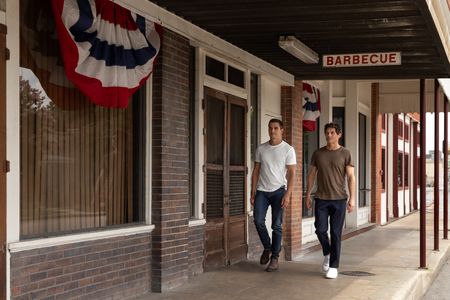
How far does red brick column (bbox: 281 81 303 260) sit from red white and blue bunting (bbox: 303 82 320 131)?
3.16 ft

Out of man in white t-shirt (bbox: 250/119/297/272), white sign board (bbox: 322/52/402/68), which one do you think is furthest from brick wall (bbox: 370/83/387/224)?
man in white t-shirt (bbox: 250/119/297/272)

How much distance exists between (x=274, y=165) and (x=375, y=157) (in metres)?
9.69

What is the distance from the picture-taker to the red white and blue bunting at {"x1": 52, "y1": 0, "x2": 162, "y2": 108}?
5.40 m

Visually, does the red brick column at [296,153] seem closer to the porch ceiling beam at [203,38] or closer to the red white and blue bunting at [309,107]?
the porch ceiling beam at [203,38]

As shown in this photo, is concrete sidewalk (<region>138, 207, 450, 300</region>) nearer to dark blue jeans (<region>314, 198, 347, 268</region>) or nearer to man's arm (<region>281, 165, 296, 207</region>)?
dark blue jeans (<region>314, 198, 347, 268</region>)

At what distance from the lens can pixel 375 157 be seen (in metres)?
17.2

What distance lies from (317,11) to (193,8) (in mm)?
1285

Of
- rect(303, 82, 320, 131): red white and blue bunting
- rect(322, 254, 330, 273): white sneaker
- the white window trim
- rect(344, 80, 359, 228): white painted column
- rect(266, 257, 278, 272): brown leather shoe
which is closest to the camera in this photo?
the white window trim

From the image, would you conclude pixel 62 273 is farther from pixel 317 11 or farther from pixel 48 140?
pixel 317 11

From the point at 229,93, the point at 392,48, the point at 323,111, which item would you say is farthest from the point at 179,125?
the point at 323,111

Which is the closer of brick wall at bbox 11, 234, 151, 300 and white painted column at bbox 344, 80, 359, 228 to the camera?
brick wall at bbox 11, 234, 151, 300

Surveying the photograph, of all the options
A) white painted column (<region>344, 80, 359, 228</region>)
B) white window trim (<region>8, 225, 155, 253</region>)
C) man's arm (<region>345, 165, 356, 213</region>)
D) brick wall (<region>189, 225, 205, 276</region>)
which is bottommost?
brick wall (<region>189, 225, 205, 276</region>)

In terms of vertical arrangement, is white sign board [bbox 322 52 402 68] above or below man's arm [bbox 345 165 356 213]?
above

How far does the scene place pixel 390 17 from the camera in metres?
6.87
